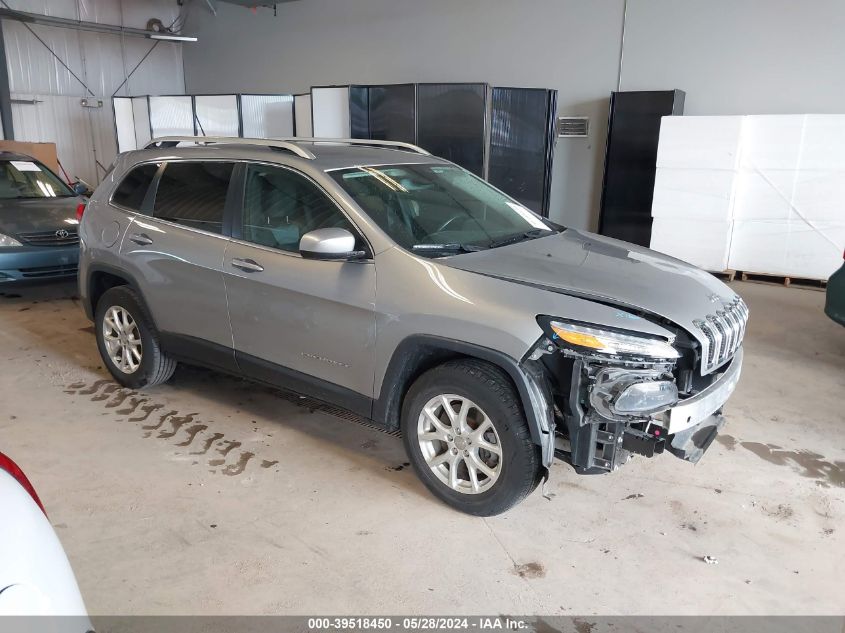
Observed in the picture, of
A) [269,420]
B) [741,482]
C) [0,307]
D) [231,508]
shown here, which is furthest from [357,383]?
[0,307]

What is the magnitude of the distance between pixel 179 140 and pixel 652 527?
3.55 m

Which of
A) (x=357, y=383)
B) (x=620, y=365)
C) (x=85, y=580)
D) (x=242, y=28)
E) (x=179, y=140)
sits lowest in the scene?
(x=85, y=580)

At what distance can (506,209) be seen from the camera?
3.66 metres

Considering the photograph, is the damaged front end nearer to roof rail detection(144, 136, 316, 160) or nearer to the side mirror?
the side mirror

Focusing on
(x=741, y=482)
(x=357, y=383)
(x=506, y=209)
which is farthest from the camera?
(x=506, y=209)

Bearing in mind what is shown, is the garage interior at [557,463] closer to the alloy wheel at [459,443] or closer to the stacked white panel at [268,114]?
the stacked white panel at [268,114]

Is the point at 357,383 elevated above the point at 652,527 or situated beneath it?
elevated above

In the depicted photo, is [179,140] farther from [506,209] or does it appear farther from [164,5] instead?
[164,5]

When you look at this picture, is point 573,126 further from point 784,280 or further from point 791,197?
point 784,280

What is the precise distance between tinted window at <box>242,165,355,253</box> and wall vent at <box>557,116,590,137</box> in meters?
7.48

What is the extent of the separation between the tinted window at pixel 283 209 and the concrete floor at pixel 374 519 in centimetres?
116

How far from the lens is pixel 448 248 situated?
2.93m

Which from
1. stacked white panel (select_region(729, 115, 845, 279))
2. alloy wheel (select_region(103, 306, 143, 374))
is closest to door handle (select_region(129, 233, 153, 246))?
alloy wheel (select_region(103, 306, 143, 374))

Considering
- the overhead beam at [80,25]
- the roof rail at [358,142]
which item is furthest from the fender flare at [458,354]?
the overhead beam at [80,25]
